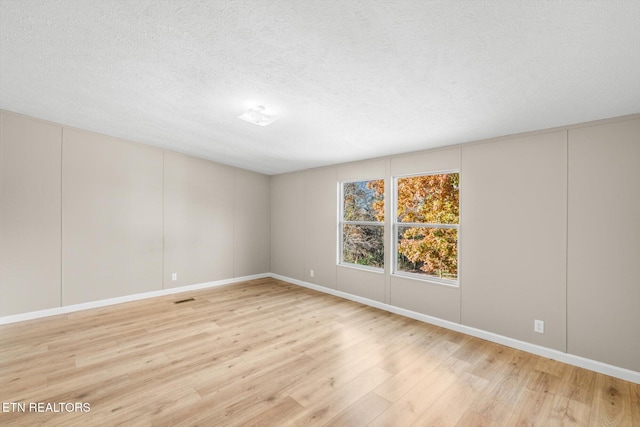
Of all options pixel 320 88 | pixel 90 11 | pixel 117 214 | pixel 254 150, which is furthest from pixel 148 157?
pixel 320 88

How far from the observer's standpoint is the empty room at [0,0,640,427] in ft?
5.95

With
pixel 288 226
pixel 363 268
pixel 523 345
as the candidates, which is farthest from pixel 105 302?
pixel 523 345

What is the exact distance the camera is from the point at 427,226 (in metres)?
3.79

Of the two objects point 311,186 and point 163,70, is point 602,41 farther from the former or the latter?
point 311,186

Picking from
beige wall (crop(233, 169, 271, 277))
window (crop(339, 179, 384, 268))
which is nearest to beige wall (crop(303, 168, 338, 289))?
window (crop(339, 179, 384, 268))

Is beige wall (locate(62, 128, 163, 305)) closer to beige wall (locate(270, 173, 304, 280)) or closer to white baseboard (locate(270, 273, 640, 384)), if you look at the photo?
beige wall (locate(270, 173, 304, 280))

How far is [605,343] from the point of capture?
8.17ft

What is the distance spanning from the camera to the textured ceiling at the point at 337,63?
1545 millimetres

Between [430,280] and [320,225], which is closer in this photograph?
[430,280]

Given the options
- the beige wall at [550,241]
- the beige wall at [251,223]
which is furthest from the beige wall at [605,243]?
the beige wall at [251,223]

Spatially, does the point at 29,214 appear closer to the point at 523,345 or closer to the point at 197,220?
the point at 197,220

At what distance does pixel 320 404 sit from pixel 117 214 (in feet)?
14.0

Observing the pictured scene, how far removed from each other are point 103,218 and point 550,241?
5926 mm

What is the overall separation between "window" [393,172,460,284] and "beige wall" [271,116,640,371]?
17cm
